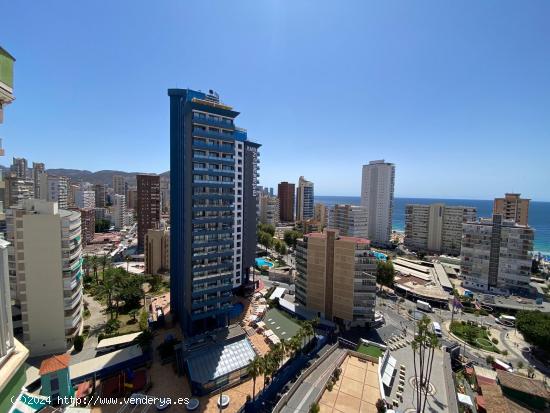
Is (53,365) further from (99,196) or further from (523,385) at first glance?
(99,196)

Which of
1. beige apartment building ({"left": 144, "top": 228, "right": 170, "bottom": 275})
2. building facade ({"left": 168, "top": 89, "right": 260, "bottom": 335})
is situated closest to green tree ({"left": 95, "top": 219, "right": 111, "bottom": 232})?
beige apartment building ({"left": 144, "top": 228, "right": 170, "bottom": 275})

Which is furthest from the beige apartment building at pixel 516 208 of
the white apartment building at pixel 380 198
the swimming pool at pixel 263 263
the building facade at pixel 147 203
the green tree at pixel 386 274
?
the building facade at pixel 147 203

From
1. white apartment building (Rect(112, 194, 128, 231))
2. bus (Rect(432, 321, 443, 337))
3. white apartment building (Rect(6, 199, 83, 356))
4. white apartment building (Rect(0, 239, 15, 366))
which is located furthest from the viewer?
white apartment building (Rect(112, 194, 128, 231))

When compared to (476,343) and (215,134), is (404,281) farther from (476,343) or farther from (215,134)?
(215,134)

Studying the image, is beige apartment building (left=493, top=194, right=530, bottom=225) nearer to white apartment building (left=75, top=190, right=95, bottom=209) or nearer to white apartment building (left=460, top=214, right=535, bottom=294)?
white apartment building (left=460, top=214, right=535, bottom=294)

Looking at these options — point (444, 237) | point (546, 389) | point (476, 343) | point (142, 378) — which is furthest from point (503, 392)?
point (444, 237)

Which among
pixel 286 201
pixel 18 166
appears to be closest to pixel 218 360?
pixel 286 201
